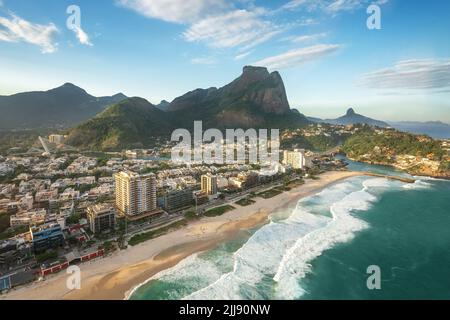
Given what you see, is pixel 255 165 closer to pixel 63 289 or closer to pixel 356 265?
pixel 356 265

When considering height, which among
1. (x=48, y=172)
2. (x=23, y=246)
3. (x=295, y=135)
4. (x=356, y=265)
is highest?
(x=295, y=135)

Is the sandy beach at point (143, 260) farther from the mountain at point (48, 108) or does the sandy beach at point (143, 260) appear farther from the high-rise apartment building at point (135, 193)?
the mountain at point (48, 108)

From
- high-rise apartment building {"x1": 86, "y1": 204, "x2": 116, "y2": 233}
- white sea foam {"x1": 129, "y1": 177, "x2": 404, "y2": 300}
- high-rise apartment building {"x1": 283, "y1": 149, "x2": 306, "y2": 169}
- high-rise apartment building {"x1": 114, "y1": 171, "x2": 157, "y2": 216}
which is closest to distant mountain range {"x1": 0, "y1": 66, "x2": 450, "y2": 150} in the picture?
high-rise apartment building {"x1": 283, "y1": 149, "x2": 306, "y2": 169}

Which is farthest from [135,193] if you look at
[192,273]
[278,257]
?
[278,257]

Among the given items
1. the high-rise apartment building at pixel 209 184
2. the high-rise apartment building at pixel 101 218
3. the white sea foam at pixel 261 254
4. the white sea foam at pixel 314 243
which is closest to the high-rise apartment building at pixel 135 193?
the high-rise apartment building at pixel 101 218

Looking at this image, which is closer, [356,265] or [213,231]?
[356,265]

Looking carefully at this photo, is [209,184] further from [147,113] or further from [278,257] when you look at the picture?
[147,113]

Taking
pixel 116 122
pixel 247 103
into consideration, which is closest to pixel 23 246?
pixel 116 122
